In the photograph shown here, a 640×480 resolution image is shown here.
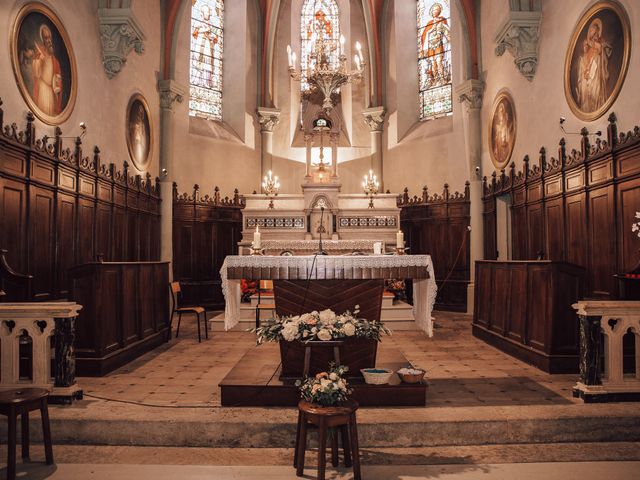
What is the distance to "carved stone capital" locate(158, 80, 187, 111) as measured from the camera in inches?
453

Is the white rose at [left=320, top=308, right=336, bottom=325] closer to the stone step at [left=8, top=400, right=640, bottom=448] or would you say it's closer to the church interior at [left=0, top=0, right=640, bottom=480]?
the church interior at [left=0, top=0, right=640, bottom=480]

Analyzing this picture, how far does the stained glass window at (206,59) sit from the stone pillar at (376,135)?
4381 millimetres

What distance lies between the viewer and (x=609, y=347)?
14.6 ft

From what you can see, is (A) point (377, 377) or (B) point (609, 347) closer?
(A) point (377, 377)

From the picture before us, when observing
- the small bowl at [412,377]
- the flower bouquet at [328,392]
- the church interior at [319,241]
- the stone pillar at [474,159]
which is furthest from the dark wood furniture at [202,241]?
the flower bouquet at [328,392]

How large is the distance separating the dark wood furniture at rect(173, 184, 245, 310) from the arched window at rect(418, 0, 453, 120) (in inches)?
244

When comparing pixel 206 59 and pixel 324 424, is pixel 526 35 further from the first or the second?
pixel 324 424

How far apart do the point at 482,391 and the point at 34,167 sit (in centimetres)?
623

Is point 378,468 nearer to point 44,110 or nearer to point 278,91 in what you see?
point 44,110

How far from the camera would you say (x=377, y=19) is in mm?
14109

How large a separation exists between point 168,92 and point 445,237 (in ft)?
25.1

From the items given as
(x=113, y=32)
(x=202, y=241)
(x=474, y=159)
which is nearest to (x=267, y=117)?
(x=202, y=241)

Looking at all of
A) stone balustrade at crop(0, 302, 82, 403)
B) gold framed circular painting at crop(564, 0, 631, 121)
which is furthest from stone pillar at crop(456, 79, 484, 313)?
stone balustrade at crop(0, 302, 82, 403)

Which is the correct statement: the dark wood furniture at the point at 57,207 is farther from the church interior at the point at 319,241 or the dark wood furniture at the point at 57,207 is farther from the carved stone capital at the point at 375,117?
the carved stone capital at the point at 375,117
